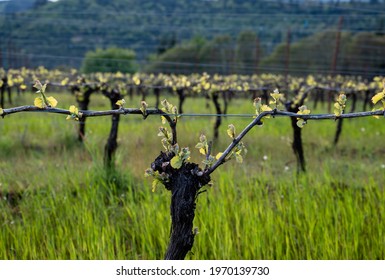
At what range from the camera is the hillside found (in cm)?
1700

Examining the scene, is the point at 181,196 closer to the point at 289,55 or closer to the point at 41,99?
the point at 41,99

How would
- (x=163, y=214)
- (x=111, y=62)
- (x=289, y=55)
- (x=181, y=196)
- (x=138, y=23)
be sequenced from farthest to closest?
(x=289, y=55) < (x=138, y=23) < (x=111, y=62) < (x=163, y=214) < (x=181, y=196)

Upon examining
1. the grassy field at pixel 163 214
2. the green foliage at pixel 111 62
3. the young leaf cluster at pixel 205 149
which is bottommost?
the green foliage at pixel 111 62

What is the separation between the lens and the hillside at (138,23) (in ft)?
55.8

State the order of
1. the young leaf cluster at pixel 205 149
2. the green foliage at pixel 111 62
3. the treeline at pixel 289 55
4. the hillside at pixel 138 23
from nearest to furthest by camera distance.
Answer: the young leaf cluster at pixel 205 149
the hillside at pixel 138 23
the green foliage at pixel 111 62
the treeline at pixel 289 55

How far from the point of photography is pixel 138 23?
21.6 m

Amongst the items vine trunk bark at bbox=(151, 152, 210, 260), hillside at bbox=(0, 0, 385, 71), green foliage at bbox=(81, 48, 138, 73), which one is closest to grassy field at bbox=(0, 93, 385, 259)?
vine trunk bark at bbox=(151, 152, 210, 260)

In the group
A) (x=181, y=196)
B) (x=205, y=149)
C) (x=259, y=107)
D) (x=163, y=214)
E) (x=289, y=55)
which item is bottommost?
(x=289, y=55)

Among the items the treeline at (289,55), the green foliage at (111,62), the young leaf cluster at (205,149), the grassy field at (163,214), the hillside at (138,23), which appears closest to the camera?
the young leaf cluster at (205,149)

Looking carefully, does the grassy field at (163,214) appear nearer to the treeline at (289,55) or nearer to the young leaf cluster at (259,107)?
the young leaf cluster at (259,107)

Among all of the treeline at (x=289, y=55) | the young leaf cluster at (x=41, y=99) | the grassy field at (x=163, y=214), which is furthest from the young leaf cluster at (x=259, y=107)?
the treeline at (x=289, y=55)

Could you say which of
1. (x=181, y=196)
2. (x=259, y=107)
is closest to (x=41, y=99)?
(x=181, y=196)
